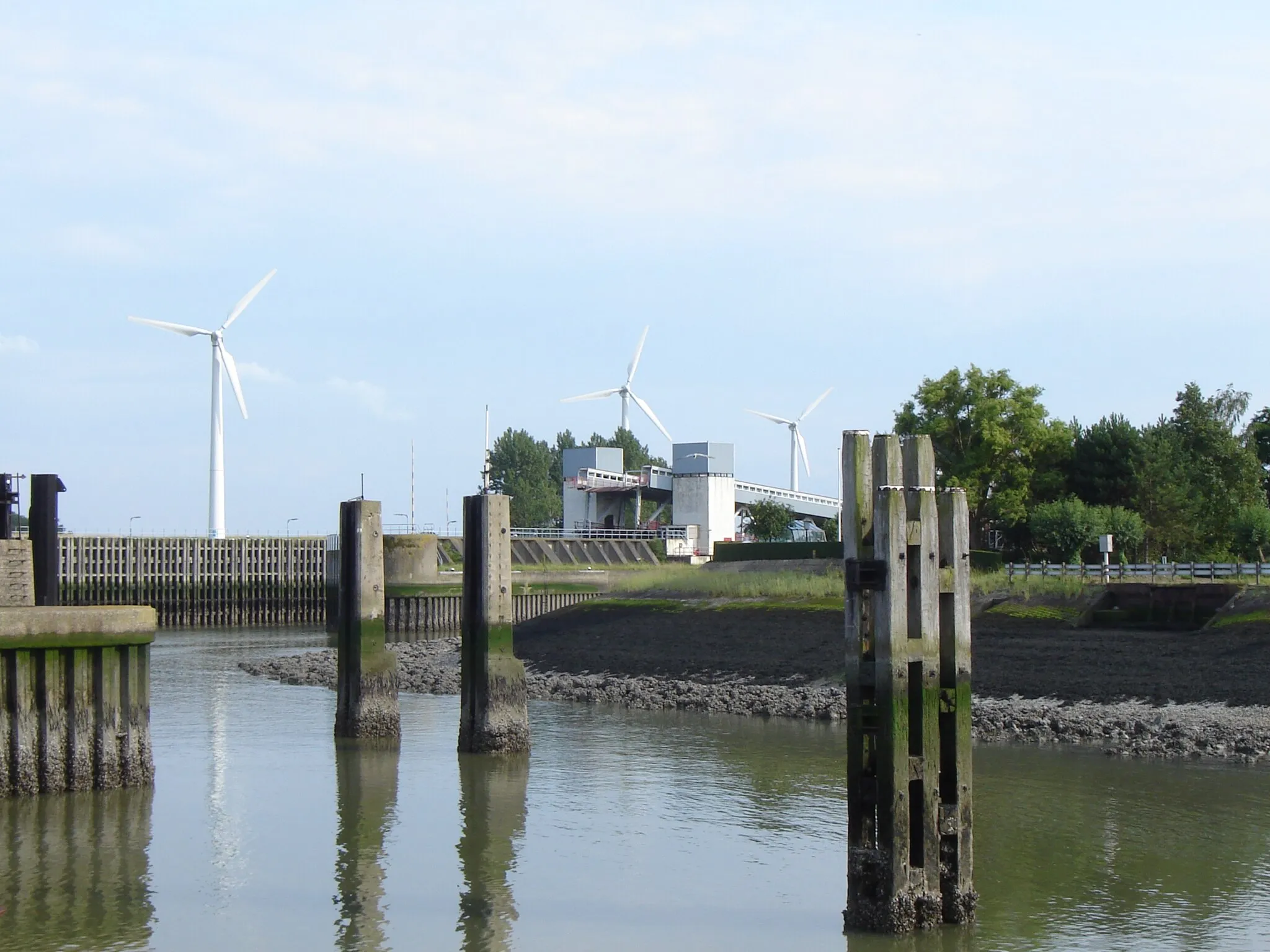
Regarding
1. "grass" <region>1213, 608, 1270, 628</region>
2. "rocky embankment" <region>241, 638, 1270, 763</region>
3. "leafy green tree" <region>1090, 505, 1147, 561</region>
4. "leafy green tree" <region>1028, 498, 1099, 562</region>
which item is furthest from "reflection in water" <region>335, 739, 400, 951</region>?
"leafy green tree" <region>1090, 505, 1147, 561</region>

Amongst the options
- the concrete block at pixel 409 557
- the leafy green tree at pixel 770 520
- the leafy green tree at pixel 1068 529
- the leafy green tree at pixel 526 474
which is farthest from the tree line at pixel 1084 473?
the leafy green tree at pixel 526 474

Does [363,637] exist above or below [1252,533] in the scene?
below

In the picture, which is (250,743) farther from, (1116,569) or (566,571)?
(566,571)

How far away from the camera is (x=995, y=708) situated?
1286 inches

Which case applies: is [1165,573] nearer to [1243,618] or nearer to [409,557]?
[1243,618]

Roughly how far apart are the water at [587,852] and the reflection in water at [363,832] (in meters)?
0.06

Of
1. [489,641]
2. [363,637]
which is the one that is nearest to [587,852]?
[489,641]

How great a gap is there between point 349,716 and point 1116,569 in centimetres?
2612

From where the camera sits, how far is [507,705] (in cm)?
2855

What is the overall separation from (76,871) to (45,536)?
24.5 feet

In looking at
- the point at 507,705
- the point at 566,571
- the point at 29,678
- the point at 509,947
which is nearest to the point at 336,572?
the point at 566,571

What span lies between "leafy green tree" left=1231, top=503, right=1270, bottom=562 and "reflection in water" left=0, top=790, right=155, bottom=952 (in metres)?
45.3

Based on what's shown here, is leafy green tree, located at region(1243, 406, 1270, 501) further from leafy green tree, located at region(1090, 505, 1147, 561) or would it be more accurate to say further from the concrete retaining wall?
the concrete retaining wall

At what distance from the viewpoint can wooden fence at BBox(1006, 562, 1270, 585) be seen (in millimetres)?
42719
